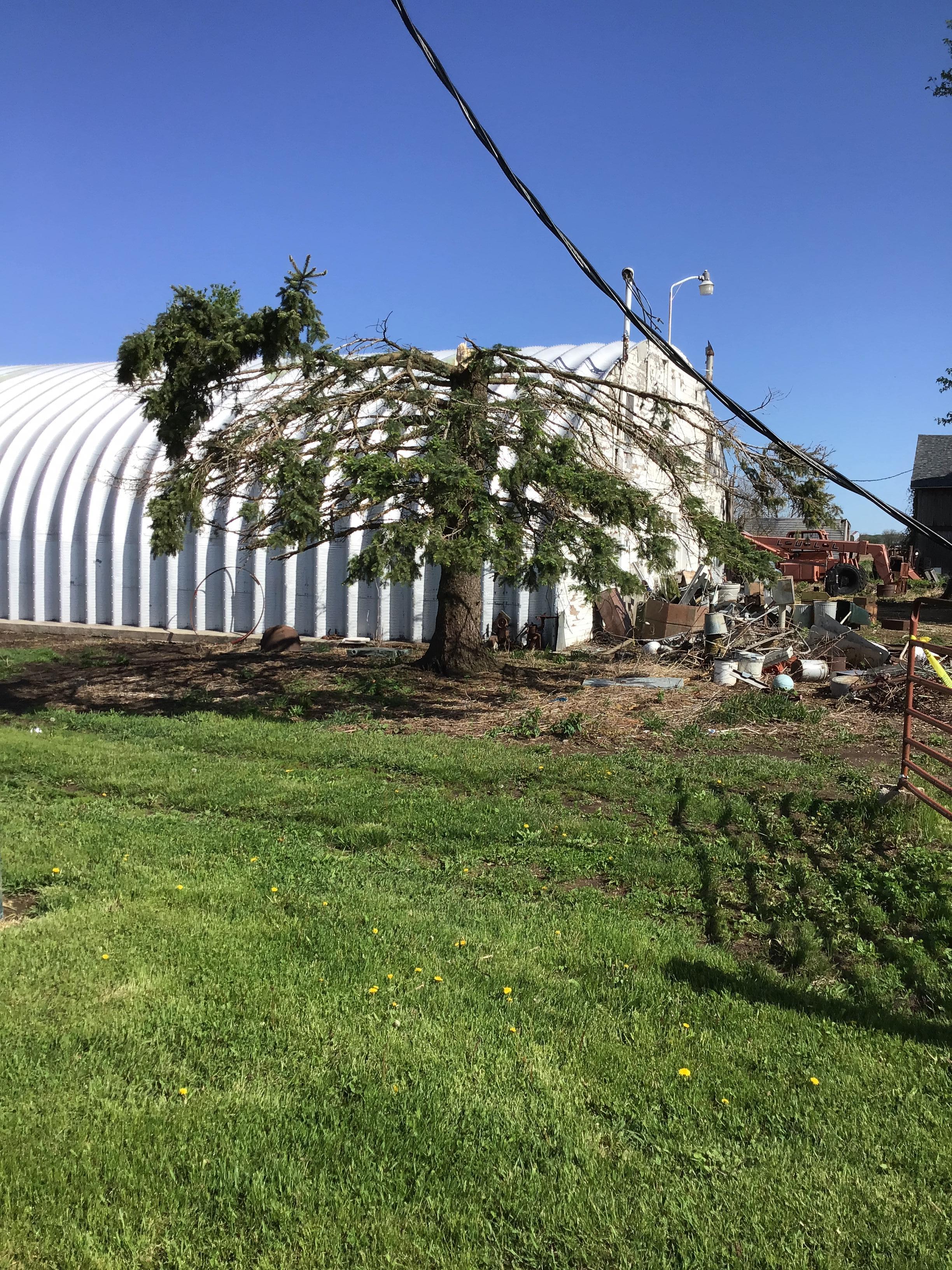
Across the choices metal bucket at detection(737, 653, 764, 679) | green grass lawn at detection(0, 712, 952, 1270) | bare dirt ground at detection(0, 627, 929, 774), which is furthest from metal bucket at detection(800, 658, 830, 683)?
green grass lawn at detection(0, 712, 952, 1270)

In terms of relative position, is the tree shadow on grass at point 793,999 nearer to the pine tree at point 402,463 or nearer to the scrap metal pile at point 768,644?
the pine tree at point 402,463

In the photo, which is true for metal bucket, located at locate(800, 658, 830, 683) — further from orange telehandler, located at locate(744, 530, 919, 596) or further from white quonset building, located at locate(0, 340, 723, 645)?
orange telehandler, located at locate(744, 530, 919, 596)

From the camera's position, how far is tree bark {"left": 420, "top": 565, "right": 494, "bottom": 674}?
13211 mm

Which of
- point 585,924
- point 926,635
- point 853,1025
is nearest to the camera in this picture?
point 853,1025

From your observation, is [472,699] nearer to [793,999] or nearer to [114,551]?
[793,999]

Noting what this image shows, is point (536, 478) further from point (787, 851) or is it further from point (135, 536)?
point (135, 536)

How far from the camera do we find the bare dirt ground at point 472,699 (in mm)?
9922

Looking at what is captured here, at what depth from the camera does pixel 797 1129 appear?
11.3 ft

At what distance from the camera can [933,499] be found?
131 feet

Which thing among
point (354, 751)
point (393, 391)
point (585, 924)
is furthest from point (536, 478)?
point (585, 924)

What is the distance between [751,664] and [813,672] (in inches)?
33.8

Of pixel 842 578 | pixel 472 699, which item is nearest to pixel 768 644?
pixel 472 699

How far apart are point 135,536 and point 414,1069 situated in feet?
57.3

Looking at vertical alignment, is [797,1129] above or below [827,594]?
below
